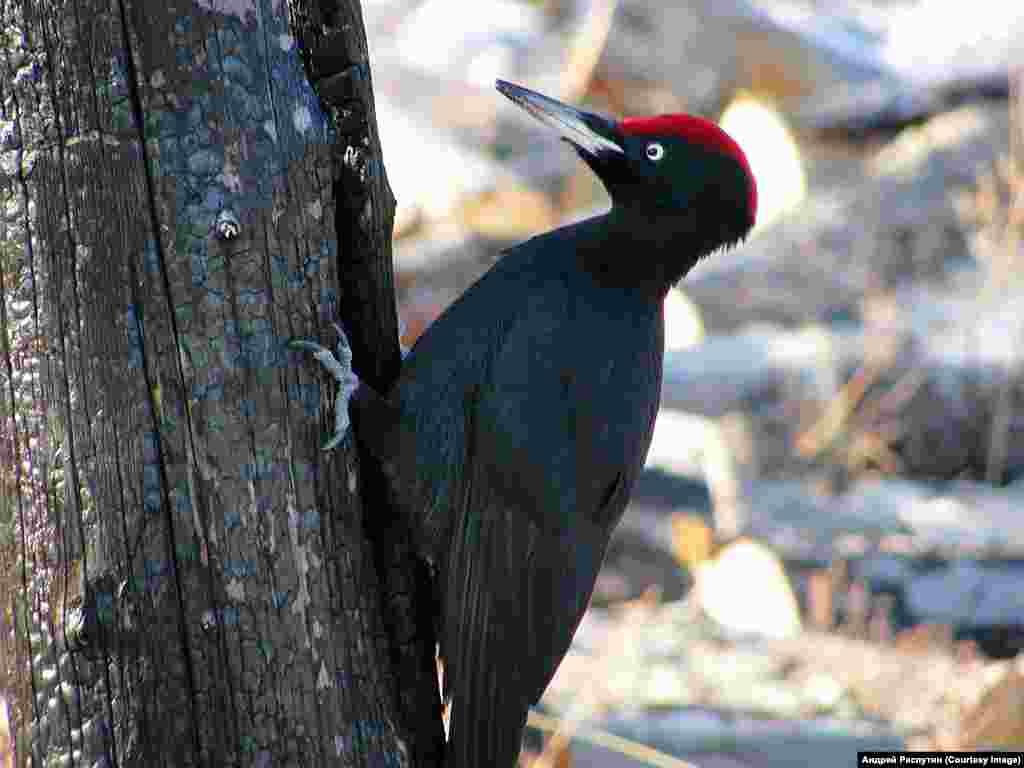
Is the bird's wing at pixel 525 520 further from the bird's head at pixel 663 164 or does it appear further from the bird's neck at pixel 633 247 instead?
the bird's head at pixel 663 164

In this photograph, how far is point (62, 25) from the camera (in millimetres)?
2043

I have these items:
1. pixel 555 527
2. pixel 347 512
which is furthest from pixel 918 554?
pixel 347 512

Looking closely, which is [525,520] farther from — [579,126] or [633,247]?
[579,126]

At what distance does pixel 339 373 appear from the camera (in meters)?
2.39

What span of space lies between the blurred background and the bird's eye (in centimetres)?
143

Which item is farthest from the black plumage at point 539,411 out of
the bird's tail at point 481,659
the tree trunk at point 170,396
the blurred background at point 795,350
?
the blurred background at point 795,350

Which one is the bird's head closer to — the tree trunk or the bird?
the bird

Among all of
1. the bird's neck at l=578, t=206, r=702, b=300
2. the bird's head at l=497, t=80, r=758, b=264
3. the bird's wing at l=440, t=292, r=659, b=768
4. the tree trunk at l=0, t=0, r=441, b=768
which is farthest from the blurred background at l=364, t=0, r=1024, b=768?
the tree trunk at l=0, t=0, r=441, b=768

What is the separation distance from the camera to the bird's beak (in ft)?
9.07

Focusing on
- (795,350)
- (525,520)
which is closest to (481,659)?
(525,520)

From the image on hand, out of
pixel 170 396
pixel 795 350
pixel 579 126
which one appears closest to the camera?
pixel 170 396

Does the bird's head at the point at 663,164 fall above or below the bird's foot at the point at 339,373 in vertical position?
above

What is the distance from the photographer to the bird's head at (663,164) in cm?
284

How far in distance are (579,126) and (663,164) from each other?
188 millimetres
